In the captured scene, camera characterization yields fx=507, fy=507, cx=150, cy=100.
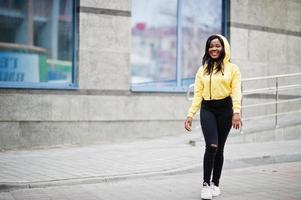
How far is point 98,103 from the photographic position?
34.8 feet

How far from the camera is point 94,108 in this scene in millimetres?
10555

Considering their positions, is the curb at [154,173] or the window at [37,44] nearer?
the curb at [154,173]

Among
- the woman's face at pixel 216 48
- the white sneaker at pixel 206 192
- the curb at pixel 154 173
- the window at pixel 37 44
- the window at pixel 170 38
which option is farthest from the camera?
the window at pixel 170 38

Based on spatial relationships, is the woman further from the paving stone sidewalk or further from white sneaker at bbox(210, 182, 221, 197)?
the paving stone sidewalk

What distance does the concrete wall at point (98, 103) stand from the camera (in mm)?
9852

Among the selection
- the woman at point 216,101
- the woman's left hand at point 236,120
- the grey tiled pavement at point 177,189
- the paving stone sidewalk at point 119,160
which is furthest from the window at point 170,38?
the woman's left hand at point 236,120

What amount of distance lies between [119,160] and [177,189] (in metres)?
1.98

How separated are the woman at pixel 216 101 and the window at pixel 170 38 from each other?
5.11 meters

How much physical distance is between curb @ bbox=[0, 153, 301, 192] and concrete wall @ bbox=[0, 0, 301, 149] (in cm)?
315

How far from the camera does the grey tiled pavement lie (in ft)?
19.8

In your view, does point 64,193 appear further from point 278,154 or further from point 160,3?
point 160,3

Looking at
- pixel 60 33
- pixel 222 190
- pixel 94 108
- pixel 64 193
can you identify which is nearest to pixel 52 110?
pixel 94 108

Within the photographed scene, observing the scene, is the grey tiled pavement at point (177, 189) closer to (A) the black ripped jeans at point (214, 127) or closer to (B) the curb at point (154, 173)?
(B) the curb at point (154, 173)

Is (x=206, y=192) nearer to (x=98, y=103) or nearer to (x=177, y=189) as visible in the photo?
(x=177, y=189)
